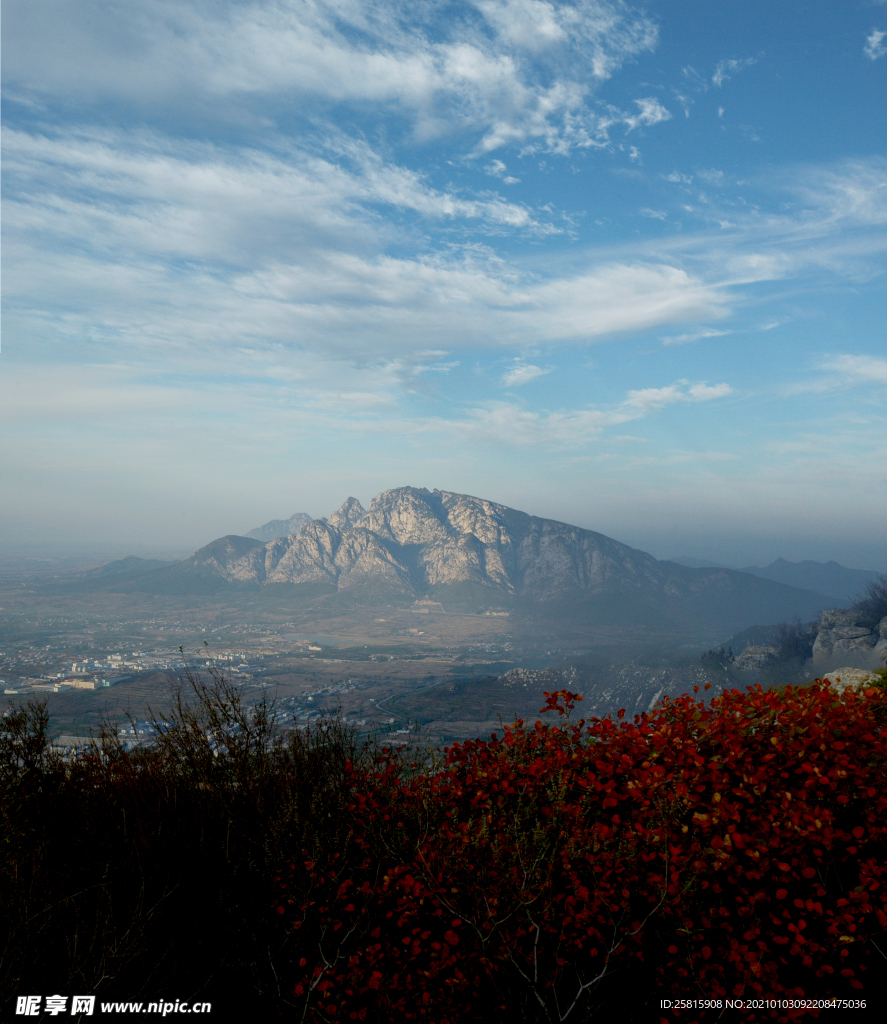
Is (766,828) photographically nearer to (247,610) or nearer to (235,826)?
(235,826)

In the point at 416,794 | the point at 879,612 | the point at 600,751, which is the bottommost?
the point at 879,612

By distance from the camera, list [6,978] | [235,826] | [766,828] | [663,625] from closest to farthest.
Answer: [6,978] → [766,828] → [235,826] → [663,625]

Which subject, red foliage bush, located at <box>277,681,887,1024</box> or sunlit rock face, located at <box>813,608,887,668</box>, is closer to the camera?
red foliage bush, located at <box>277,681,887,1024</box>

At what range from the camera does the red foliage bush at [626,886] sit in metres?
4.70

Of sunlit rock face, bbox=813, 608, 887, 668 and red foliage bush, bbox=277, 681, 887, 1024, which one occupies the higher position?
red foliage bush, bbox=277, 681, 887, 1024

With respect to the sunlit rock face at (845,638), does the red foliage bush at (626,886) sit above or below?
above

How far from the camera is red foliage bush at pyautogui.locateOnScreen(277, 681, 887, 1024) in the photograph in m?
4.70

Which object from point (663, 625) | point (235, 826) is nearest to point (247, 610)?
point (663, 625)

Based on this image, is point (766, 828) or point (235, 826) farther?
point (235, 826)

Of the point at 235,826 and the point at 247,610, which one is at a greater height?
the point at 235,826

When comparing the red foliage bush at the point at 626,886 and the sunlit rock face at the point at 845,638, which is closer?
the red foliage bush at the point at 626,886

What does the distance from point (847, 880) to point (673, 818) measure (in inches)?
71.5

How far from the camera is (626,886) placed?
16.4 feet

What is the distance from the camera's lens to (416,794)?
6.63 m
